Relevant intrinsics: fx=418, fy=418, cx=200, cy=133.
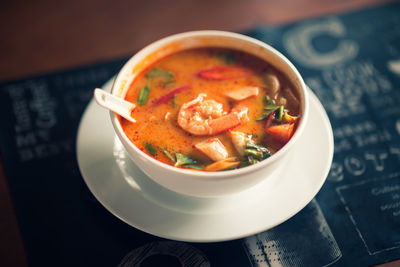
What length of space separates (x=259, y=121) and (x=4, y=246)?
3.29 feet

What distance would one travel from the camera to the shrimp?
1.43m

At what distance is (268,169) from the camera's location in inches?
50.6

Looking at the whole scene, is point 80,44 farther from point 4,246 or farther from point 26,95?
point 4,246

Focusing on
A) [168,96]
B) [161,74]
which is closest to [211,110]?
[168,96]

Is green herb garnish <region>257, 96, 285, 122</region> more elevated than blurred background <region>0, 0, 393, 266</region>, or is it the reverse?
blurred background <region>0, 0, 393, 266</region>

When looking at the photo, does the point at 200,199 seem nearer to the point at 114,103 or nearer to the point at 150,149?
the point at 150,149

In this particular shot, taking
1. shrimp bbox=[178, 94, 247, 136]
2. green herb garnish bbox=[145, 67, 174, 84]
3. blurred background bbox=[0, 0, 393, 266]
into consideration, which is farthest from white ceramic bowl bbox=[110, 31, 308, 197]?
blurred background bbox=[0, 0, 393, 266]

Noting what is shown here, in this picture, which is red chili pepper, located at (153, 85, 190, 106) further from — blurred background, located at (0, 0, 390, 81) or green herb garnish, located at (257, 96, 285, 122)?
blurred background, located at (0, 0, 390, 81)

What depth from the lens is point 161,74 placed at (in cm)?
165

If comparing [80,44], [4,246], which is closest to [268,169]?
[4,246]

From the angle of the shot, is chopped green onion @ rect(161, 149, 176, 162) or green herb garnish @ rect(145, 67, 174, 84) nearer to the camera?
chopped green onion @ rect(161, 149, 176, 162)

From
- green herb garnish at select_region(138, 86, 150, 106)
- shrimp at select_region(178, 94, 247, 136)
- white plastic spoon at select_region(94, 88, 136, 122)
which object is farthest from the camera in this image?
green herb garnish at select_region(138, 86, 150, 106)

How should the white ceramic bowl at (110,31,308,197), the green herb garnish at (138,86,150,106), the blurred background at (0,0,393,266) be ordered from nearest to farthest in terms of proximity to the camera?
the white ceramic bowl at (110,31,308,197) < the green herb garnish at (138,86,150,106) < the blurred background at (0,0,393,266)

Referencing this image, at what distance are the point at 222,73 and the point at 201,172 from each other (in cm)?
56
